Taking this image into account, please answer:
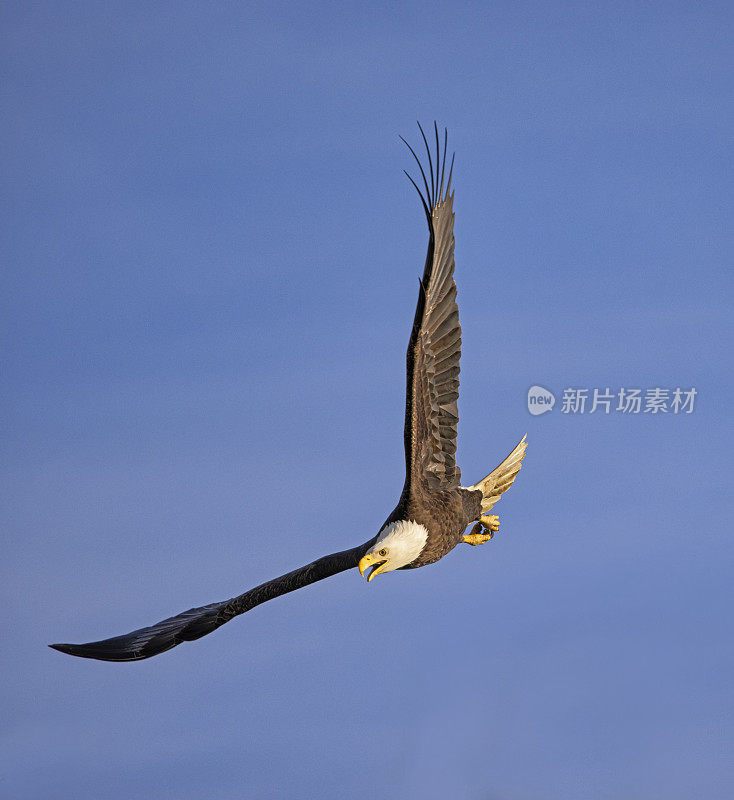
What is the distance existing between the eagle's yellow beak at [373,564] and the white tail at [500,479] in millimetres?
1961

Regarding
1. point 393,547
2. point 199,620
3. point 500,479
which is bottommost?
point 199,620

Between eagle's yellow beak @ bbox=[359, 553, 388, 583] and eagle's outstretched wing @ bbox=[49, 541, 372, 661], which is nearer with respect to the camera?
eagle's yellow beak @ bbox=[359, 553, 388, 583]

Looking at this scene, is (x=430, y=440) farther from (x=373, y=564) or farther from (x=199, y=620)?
(x=199, y=620)

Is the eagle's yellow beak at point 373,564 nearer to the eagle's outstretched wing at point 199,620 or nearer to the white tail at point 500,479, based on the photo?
the eagle's outstretched wing at point 199,620

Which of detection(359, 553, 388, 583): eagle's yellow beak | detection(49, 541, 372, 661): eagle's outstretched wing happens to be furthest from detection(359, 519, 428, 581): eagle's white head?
detection(49, 541, 372, 661): eagle's outstretched wing

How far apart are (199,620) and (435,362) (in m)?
4.77

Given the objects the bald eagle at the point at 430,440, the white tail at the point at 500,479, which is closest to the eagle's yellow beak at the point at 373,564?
the bald eagle at the point at 430,440

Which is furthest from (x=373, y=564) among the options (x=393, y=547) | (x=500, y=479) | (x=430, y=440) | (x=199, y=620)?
(x=199, y=620)

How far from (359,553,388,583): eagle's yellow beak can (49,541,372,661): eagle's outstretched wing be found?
0.34 meters

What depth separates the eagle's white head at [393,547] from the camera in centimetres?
1252

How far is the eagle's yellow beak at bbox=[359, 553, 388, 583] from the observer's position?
41.0ft

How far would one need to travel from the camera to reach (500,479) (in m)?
14.5

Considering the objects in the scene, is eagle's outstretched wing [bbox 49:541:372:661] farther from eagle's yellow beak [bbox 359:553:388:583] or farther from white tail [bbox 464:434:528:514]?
white tail [bbox 464:434:528:514]

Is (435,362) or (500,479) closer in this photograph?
(435,362)
